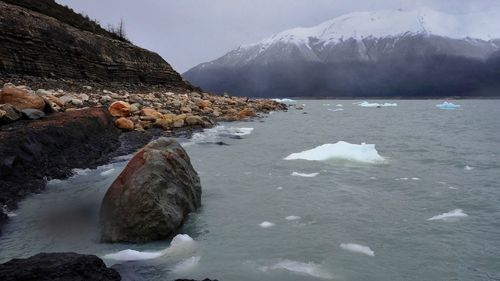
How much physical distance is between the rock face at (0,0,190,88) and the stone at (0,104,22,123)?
1003 cm

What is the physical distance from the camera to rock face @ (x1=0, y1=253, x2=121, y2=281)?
3.39 meters

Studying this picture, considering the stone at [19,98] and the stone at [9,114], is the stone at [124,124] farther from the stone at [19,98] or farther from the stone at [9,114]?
the stone at [9,114]

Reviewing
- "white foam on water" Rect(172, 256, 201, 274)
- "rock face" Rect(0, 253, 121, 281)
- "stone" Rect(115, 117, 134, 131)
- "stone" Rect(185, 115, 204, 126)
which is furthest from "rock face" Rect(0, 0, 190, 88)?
"rock face" Rect(0, 253, 121, 281)

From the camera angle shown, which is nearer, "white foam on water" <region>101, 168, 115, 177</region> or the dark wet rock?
the dark wet rock

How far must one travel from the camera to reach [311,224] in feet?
19.7

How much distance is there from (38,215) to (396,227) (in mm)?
5023

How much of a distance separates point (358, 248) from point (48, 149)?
667 centimetres

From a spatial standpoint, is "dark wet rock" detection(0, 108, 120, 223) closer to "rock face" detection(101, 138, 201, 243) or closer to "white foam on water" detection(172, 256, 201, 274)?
"rock face" detection(101, 138, 201, 243)

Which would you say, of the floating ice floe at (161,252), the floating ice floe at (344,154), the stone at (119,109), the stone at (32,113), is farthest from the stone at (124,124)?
the floating ice floe at (161,252)

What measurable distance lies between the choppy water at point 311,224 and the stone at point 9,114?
2.08 m

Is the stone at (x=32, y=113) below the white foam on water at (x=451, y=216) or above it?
above

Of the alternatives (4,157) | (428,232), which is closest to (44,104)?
(4,157)

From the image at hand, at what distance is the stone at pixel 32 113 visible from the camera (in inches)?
395

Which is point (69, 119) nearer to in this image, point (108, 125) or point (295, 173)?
point (108, 125)
